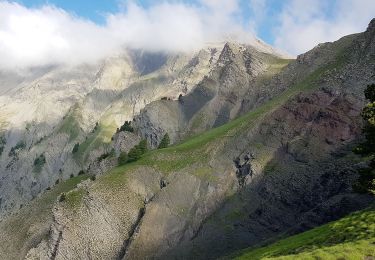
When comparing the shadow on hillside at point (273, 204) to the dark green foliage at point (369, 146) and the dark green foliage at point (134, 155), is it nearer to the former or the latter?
the dark green foliage at point (369, 146)

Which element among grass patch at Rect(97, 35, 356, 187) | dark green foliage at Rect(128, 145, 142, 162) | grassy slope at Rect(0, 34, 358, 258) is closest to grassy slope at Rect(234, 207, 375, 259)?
grassy slope at Rect(0, 34, 358, 258)

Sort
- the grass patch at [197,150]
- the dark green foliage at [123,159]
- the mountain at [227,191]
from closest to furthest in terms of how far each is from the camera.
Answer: the mountain at [227,191]
the grass patch at [197,150]
the dark green foliage at [123,159]

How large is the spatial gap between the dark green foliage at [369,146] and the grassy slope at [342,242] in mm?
3218

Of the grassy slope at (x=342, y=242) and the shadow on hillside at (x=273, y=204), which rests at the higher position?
the shadow on hillside at (x=273, y=204)

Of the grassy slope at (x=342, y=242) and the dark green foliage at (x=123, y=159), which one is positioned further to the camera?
the dark green foliage at (x=123, y=159)

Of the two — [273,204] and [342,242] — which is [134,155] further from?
[342,242]

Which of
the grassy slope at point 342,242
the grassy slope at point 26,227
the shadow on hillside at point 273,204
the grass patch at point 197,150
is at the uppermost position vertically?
the grass patch at point 197,150

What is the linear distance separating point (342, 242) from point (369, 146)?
14482 millimetres

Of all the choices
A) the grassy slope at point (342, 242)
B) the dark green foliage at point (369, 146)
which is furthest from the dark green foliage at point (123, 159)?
the dark green foliage at point (369, 146)

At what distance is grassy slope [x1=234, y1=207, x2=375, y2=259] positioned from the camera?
46.1 metres

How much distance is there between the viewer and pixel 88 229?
Result: 341 ft

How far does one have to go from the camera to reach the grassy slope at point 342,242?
151 ft

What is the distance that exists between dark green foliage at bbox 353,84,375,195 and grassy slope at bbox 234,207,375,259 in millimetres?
3218

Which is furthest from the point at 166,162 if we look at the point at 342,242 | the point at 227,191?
the point at 342,242
